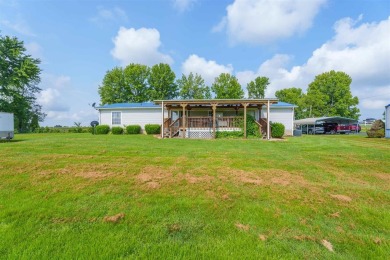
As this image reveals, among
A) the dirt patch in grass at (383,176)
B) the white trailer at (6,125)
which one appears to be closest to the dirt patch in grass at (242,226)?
the dirt patch in grass at (383,176)

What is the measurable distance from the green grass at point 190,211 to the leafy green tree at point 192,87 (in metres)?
34.6

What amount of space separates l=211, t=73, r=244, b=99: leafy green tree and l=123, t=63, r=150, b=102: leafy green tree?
1325 centimetres

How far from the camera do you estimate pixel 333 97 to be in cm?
4500

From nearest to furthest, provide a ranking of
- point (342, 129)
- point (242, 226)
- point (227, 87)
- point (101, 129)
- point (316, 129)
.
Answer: point (242, 226)
point (101, 129)
point (342, 129)
point (316, 129)
point (227, 87)

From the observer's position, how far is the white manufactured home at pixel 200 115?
52.0 feet

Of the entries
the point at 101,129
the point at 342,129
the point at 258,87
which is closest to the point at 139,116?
the point at 101,129

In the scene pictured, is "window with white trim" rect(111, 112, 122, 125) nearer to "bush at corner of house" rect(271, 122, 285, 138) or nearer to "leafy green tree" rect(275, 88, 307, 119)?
"bush at corner of house" rect(271, 122, 285, 138)

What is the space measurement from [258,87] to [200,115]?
29422 mm

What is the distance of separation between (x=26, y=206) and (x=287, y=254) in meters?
3.87

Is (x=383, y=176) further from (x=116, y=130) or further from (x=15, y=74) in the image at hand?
(x=15, y=74)

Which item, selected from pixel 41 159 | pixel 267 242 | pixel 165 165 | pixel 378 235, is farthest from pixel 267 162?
pixel 41 159

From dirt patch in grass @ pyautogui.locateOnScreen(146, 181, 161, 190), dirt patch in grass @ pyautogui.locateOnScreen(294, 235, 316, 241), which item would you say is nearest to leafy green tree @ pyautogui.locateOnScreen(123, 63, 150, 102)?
dirt patch in grass @ pyautogui.locateOnScreen(146, 181, 161, 190)

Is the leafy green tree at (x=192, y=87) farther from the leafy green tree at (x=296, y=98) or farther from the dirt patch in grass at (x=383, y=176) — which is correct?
the dirt patch in grass at (x=383, y=176)

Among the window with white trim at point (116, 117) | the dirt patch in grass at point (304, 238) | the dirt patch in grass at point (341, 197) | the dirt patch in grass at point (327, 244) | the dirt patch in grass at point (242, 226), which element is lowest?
the dirt patch in grass at point (327, 244)
